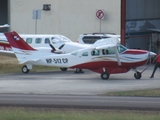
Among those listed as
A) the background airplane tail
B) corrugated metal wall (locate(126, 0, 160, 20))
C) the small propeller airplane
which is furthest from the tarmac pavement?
corrugated metal wall (locate(126, 0, 160, 20))

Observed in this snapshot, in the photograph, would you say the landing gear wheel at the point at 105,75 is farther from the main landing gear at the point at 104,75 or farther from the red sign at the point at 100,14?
the red sign at the point at 100,14

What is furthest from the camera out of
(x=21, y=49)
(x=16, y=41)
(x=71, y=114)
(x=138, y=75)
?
(x=16, y=41)

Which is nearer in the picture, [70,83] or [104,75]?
[70,83]

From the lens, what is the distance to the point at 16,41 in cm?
3312

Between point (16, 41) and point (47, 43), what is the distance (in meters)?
2.83

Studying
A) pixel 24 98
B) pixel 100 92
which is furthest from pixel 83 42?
pixel 24 98

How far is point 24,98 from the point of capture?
2147 centimetres

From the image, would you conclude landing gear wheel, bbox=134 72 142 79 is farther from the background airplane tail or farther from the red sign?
the red sign

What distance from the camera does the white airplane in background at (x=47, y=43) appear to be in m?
33.7

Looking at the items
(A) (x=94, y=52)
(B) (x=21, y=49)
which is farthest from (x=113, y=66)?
(B) (x=21, y=49)

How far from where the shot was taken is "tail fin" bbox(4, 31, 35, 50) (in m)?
32.9

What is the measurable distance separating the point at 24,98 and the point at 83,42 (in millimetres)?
16437

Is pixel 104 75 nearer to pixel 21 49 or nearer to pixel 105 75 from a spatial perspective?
pixel 105 75

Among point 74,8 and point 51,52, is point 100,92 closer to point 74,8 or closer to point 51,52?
point 51,52
